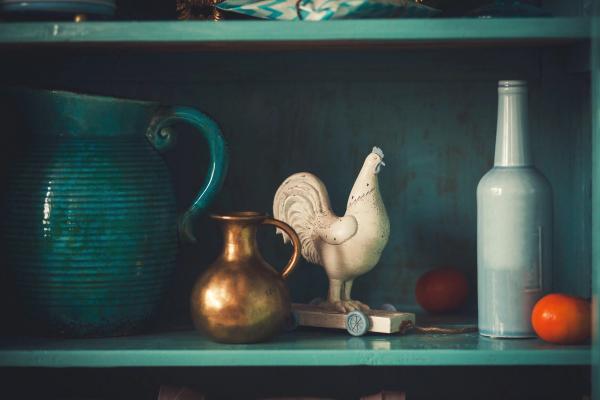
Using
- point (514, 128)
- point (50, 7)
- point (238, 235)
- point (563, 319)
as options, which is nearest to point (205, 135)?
point (238, 235)

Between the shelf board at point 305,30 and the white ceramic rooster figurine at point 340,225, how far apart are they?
0.62ft

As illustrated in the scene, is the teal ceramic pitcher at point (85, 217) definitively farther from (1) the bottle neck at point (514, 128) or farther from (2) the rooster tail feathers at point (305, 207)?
(1) the bottle neck at point (514, 128)

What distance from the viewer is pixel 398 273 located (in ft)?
4.45

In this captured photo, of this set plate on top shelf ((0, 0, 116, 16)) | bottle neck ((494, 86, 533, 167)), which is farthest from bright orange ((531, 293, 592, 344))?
plate on top shelf ((0, 0, 116, 16))

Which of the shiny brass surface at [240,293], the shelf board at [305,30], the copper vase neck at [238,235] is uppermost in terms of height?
the shelf board at [305,30]

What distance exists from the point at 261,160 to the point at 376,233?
0.94 ft

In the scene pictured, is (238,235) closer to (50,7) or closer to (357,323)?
(357,323)

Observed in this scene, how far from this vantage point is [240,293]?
1062 millimetres

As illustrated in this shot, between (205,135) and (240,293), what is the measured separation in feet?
0.81

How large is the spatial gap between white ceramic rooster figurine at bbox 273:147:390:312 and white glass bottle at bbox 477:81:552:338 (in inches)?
5.8

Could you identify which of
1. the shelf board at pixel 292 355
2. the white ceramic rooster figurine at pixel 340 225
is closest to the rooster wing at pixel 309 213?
the white ceramic rooster figurine at pixel 340 225

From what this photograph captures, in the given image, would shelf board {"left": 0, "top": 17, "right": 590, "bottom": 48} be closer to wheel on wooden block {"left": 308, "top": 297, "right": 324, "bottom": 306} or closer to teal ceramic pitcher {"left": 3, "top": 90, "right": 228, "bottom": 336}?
teal ceramic pitcher {"left": 3, "top": 90, "right": 228, "bottom": 336}

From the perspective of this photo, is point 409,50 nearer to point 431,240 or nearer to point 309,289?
point 431,240

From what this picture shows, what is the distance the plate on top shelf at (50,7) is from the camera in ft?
3.49
